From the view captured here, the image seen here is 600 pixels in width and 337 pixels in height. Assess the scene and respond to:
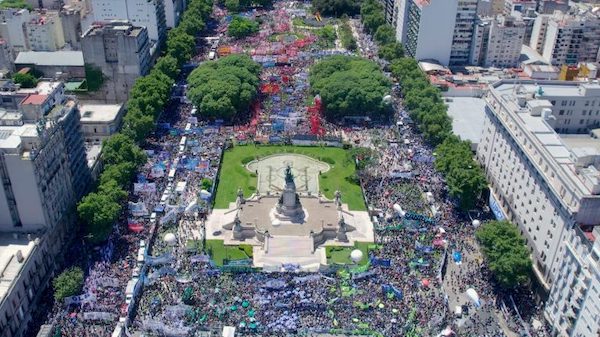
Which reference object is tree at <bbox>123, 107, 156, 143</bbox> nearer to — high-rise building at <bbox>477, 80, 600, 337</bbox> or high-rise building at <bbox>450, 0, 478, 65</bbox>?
high-rise building at <bbox>477, 80, 600, 337</bbox>

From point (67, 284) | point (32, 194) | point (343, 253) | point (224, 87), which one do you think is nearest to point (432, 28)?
point (224, 87)

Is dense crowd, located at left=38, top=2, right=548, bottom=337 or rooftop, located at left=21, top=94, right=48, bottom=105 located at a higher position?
rooftop, located at left=21, top=94, right=48, bottom=105

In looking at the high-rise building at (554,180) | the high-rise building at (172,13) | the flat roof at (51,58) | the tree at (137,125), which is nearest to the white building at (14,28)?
the flat roof at (51,58)

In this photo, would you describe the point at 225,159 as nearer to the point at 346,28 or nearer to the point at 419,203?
the point at 419,203

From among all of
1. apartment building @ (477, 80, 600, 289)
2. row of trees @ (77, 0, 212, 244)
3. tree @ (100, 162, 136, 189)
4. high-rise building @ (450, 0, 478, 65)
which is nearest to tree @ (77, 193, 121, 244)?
row of trees @ (77, 0, 212, 244)

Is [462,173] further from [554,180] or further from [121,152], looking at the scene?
[121,152]
